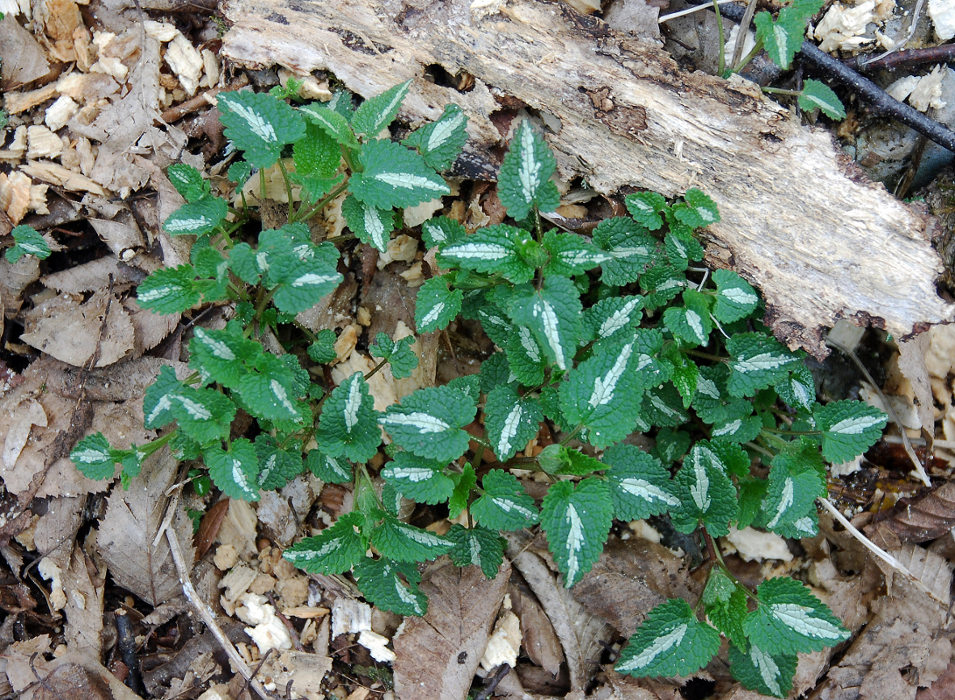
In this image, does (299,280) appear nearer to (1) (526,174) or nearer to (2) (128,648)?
(1) (526,174)

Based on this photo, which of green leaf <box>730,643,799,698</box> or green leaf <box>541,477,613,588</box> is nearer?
green leaf <box>541,477,613,588</box>

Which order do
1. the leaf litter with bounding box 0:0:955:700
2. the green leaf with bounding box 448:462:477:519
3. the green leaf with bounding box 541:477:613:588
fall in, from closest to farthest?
1. the green leaf with bounding box 541:477:613:588
2. the green leaf with bounding box 448:462:477:519
3. the leaf litter with bounding box 0:0:955:700

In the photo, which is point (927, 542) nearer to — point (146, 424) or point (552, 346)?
point (552, 346)

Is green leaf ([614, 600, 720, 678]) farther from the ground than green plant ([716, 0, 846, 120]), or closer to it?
closer to it

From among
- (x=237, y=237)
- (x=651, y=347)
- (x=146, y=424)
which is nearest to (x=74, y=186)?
(x=237, y=237)

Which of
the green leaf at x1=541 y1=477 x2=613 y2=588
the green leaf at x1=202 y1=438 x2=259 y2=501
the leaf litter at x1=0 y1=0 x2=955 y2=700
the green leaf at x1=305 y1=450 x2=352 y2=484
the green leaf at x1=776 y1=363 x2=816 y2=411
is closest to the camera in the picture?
the green leaf at x1=541 y1=477 x2=613 y2=588

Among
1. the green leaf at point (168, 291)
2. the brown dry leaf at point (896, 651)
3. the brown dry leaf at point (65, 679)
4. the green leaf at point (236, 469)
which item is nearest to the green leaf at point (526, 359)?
the green leaf at point (236, 469)

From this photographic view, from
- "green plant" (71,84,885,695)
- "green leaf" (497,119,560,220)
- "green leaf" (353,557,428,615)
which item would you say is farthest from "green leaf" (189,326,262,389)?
"green leaf" (497,119,560,220)

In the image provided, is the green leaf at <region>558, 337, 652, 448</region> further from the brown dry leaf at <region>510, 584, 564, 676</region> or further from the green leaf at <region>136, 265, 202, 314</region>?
the green leaf at <region>136, 265, 202, 314</region>
